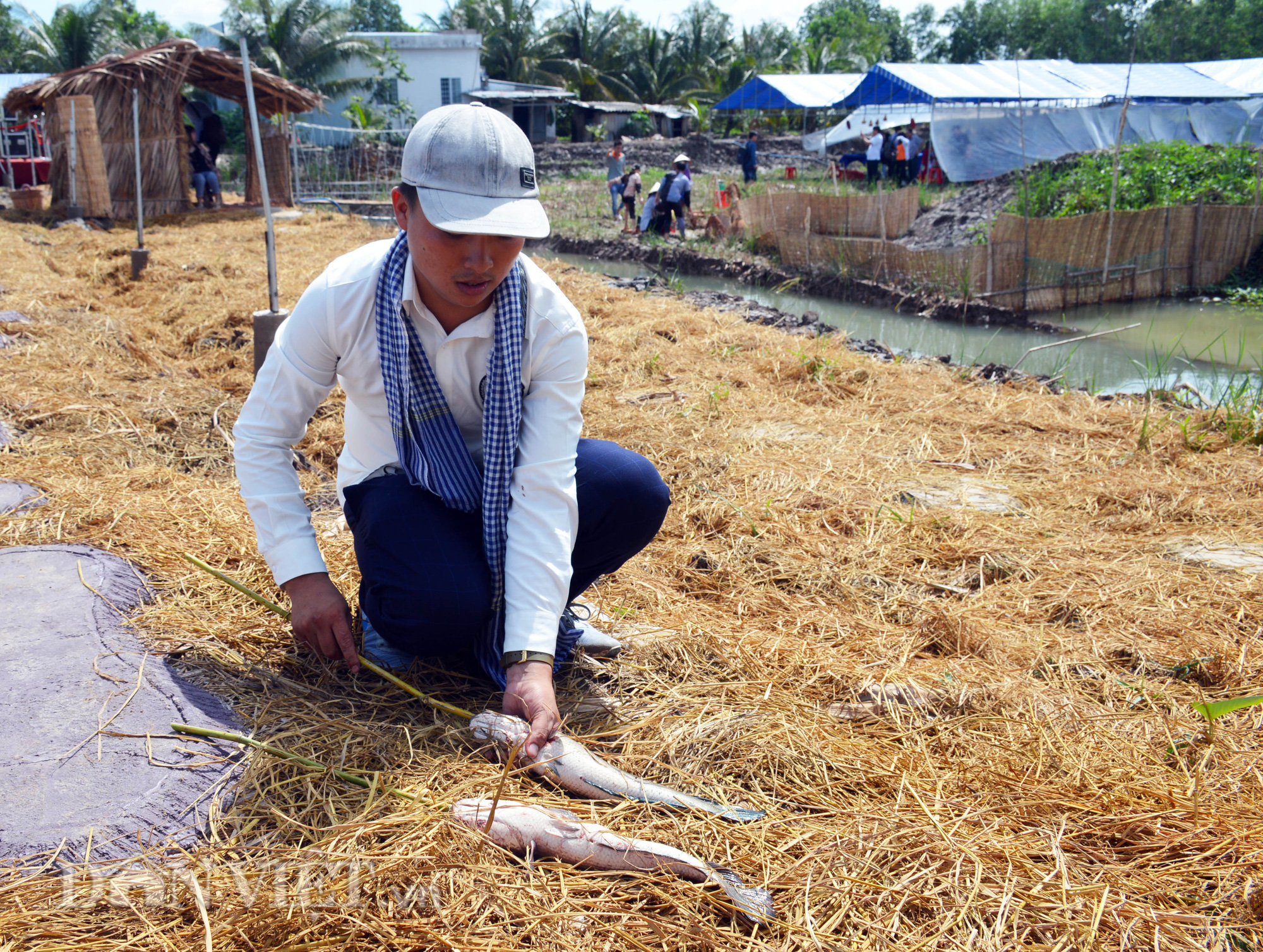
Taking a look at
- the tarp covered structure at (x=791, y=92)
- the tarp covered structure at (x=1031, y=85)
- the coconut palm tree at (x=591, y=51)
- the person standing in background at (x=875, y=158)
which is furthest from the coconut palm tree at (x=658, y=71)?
the person standing in background at (x=875, y=158)

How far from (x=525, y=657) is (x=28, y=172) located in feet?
61.0

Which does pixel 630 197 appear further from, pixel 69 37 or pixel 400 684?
pixel 69 37

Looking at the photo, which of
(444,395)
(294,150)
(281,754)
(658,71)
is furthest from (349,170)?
(658,71)

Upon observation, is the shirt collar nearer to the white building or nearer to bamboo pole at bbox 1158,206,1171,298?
bamboo pole at bbox 1158,206,1171,298

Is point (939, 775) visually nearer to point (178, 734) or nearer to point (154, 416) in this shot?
point (178, 734)

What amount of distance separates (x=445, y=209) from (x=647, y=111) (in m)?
34.3

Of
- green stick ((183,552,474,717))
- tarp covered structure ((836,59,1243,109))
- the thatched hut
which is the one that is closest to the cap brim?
green stick ((183,552,474,717))

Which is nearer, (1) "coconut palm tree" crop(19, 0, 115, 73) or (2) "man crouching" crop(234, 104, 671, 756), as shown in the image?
(2) "man crouching" crop(234, 104, 671, 756)

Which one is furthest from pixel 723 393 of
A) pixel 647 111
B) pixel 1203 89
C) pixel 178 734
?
pixel 647 111

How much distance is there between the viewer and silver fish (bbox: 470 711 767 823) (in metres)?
1.45

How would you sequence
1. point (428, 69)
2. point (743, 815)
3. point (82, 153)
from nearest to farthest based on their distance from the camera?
point (743, 815), point (82, 153), point (428, 69)

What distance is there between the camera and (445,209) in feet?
4.73

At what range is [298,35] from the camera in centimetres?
2527

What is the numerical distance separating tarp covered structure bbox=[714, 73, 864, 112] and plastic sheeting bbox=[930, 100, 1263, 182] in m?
7.01
